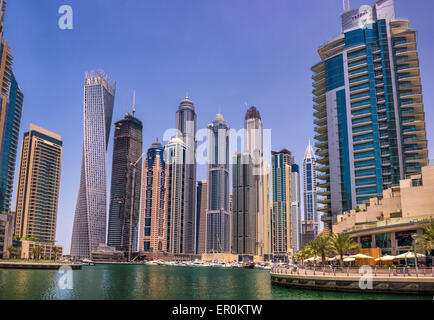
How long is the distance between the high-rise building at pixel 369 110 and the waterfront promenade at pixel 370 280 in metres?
79.7

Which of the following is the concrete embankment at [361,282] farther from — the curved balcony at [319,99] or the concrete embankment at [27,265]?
the curved balcony at [319,99]

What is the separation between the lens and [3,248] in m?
187

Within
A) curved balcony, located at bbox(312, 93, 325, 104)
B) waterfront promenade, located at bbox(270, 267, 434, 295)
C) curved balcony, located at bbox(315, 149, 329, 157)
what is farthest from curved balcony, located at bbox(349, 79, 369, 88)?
waterfront promenade, located at bbox(270, 267, 434, 295)

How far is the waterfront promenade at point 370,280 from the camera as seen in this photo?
159 feet

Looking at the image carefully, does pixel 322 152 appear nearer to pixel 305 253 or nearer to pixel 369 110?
pixel 369 110

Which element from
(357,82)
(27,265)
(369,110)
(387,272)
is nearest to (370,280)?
(387,272)

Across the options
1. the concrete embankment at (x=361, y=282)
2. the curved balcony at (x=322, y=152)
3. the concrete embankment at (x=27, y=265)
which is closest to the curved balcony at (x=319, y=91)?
the curved balcony at (x=322, y=152)

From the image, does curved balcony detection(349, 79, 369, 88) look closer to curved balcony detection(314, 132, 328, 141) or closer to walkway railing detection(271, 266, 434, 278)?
curved balcony detection(314, 132, 328, 141)

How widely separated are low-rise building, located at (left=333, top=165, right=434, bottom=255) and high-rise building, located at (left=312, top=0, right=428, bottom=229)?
137ft

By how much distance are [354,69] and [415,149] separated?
118ft

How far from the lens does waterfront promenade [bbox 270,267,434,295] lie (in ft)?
159

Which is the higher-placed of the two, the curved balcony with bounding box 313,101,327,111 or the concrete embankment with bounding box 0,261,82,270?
the curved balcony with bounding box 313,101,327,111

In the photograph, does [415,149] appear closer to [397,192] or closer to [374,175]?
[374,175]

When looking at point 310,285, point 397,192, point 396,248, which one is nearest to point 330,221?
point 397,192
